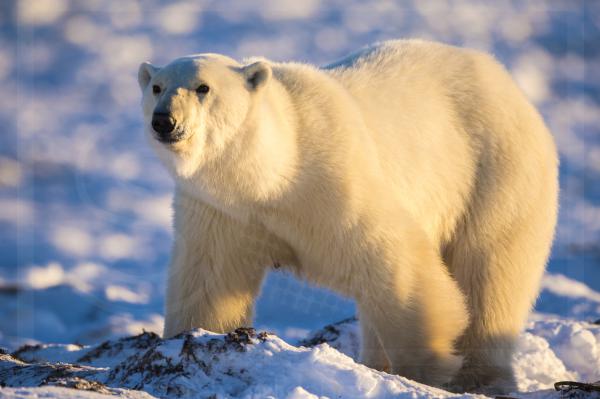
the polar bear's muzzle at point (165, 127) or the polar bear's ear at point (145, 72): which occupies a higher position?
the polar bear's ear at point (145, 72)

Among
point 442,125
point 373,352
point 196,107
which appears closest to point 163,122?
point 196,107

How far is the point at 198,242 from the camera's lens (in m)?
4.48

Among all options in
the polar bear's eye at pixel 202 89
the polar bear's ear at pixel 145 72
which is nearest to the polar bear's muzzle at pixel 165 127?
the polar bear's eye at pixel 202 89

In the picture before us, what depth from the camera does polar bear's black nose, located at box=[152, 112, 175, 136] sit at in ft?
12.3

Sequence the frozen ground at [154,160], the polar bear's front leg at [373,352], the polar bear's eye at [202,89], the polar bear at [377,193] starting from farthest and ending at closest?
the frozen ground at [154,160] < the polar bear's front leg at [373,352] < the polar bear at [377,193] < the polar bear's eye at [202,89]

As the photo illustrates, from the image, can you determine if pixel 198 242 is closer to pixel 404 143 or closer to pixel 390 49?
pixel 404 143

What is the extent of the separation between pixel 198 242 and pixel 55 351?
2.09 m

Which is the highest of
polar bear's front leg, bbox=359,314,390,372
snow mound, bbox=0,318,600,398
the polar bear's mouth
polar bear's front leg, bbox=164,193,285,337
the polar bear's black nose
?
the polar bear's black nose

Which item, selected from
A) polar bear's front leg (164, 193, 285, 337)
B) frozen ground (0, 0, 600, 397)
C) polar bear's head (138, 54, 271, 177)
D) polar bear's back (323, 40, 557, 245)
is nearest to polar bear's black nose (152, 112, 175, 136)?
polar bear's head (138, 54, 271, 177)

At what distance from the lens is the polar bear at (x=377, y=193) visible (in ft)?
13.4

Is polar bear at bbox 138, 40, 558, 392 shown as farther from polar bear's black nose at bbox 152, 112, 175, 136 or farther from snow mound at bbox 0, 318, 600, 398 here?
snow mound at bbox 0, 318, 600, 398

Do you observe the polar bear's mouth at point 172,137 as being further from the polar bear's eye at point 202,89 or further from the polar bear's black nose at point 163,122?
the polar bear's eye at point 202,89

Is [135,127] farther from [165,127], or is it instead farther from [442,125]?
[165,127]

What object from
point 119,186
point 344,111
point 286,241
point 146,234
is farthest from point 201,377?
point 119,186
